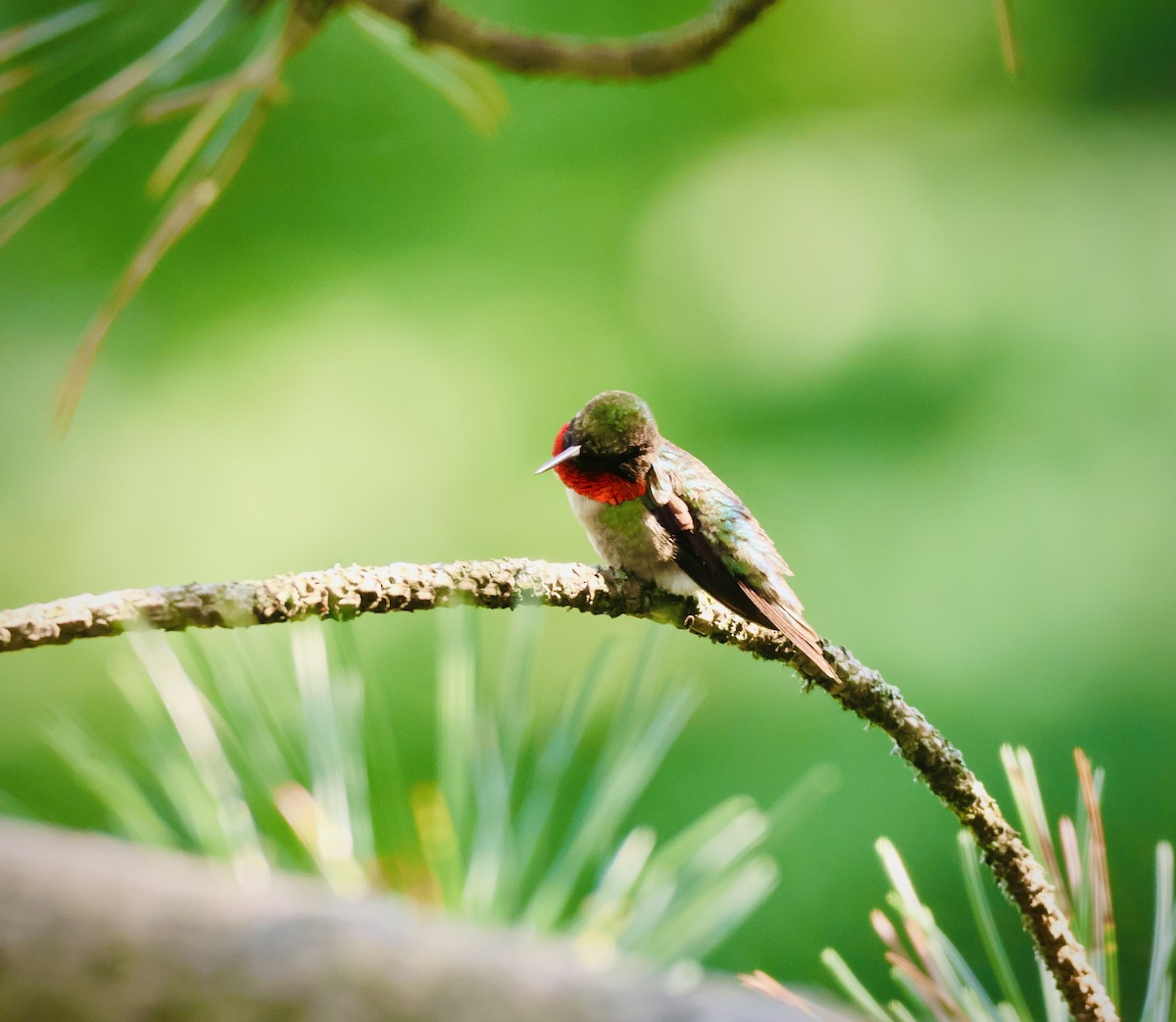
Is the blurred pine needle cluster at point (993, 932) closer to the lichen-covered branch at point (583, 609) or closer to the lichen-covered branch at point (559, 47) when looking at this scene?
the lichen-covered branch at point (583, 609)

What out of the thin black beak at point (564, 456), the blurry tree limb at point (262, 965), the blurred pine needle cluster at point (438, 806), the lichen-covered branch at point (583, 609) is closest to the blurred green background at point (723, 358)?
the blurred pine needle cluster at point (438, 806)

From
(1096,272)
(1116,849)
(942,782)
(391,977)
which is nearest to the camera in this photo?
(391,977)

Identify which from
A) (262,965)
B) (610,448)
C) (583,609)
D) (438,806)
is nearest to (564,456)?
(610,448)

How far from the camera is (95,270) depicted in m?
2.05

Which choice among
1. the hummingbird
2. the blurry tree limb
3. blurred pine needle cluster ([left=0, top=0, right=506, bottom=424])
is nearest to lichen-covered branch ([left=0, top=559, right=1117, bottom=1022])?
the hummingbird

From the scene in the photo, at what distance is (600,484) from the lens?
831 millimetres

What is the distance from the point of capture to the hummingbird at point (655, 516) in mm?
776

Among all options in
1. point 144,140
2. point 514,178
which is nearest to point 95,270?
point 144,140

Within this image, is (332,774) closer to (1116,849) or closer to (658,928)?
(658,928)

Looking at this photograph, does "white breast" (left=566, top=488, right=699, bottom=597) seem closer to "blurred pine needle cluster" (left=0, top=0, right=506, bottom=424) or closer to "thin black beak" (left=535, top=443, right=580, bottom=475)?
"thin black beak" (left=535, top=443, right=580, bottom=475)

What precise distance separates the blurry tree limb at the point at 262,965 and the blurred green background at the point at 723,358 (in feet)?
4.15

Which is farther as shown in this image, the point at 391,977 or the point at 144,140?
the point at 144,140

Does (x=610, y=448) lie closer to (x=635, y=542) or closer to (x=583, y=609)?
(x=635, y=542)

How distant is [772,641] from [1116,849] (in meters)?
1.21
